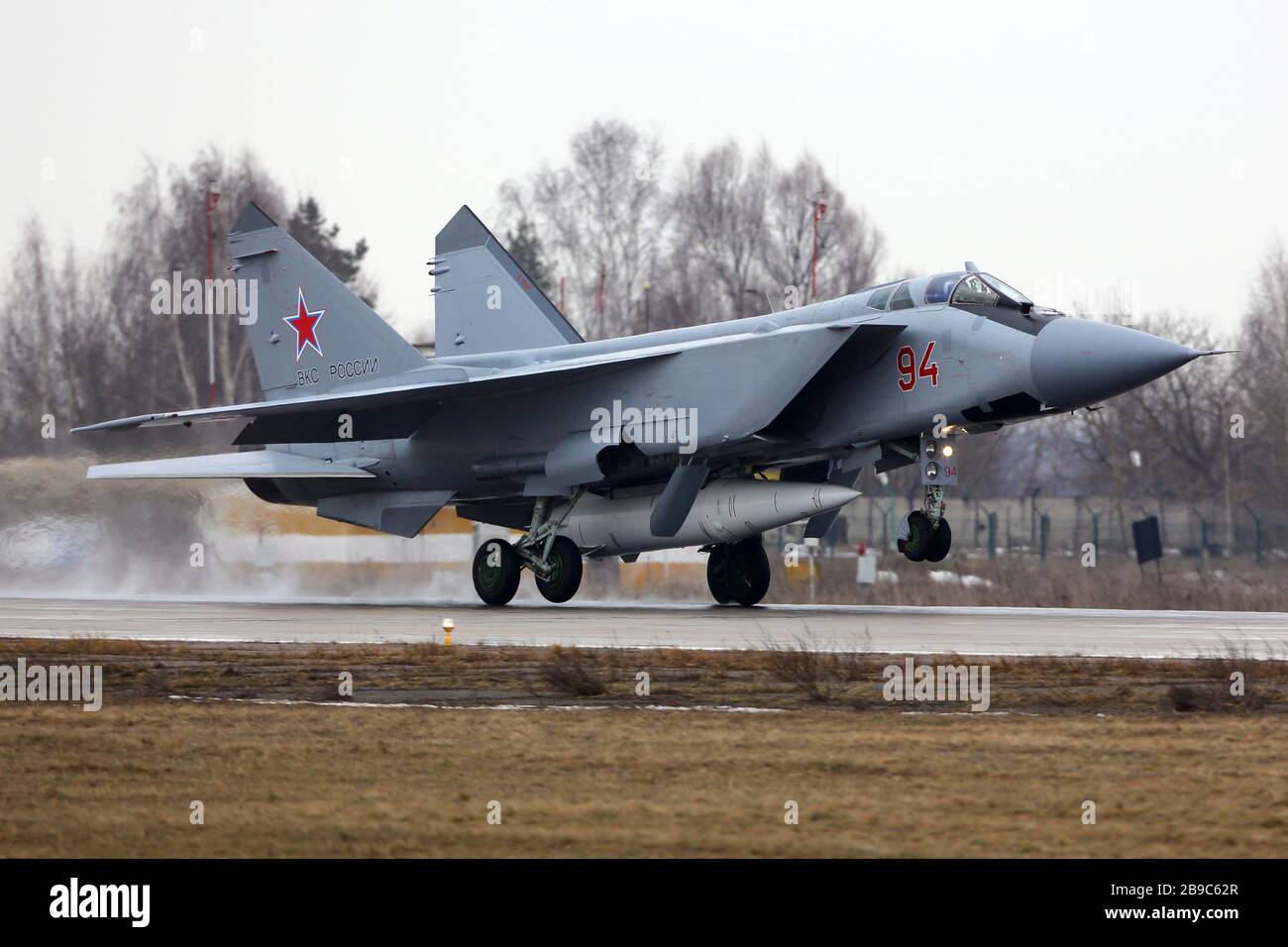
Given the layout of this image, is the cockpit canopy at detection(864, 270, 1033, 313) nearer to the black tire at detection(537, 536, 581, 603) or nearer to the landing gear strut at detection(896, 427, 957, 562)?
Result: the landing gear strut at detection(896, 427, 957, 562)

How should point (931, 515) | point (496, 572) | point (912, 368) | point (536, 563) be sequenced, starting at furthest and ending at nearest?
point (496, 572) < point (536, 563) < point (912, 368) < point (931, 515)

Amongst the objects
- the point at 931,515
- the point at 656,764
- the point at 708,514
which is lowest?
the point at 656,764

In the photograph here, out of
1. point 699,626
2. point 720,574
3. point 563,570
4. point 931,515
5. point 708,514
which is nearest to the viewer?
point 699,626

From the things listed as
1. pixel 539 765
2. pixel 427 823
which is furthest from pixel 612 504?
pixel 427 823

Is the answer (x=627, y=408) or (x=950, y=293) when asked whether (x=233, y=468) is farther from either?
(x=950, y=293)

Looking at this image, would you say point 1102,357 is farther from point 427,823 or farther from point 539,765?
point 427,823

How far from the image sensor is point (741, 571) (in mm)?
19766

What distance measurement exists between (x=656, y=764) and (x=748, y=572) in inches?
487

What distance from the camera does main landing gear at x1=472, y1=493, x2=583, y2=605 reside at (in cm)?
1936

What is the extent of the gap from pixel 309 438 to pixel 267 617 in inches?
138

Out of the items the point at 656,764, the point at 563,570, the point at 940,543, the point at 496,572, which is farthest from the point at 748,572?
the point at 656,764

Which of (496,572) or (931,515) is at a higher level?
(931,515)

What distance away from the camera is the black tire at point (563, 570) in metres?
19.3

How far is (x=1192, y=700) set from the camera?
939 centimetres
